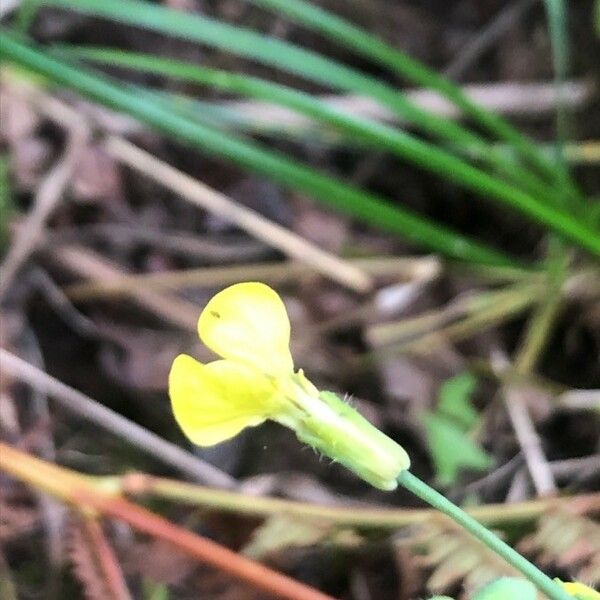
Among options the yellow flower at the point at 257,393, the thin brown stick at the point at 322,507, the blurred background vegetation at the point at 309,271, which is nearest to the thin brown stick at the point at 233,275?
the blurred background vegetation at the point at 309,271

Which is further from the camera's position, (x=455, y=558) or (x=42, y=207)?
(x=42, y=207)

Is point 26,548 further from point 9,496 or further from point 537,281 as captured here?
point 537,281

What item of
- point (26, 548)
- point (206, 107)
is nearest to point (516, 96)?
point (206, 107)

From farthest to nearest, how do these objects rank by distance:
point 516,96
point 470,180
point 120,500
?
point 516,96, point 470,180, point 120,500

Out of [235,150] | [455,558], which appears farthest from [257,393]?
[235,150]

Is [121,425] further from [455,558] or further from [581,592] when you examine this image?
[581,592]

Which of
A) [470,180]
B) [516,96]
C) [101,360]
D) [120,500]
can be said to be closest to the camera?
[120,500]

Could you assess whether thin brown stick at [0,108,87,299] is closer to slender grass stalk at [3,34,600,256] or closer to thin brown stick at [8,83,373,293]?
thin brown stick at [8,83,373,293]
